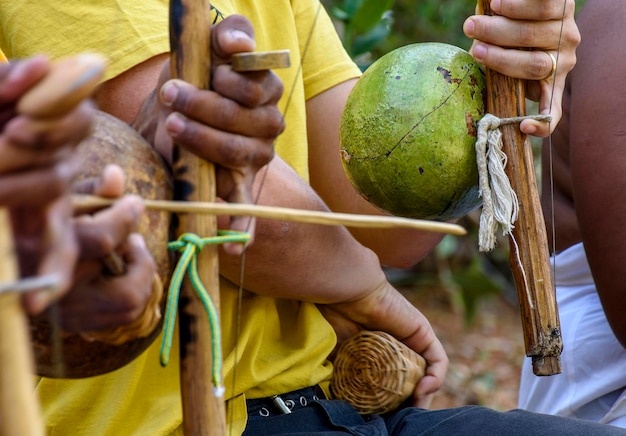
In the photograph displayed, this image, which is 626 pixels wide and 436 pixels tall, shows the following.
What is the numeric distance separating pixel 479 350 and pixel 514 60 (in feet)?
12.1

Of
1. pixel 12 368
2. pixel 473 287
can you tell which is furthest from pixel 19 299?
pixel 473 287

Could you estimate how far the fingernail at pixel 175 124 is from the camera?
1.14 meters

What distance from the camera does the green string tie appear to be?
3.63ft

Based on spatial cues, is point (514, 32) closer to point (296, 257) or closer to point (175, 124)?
point (296, 257)

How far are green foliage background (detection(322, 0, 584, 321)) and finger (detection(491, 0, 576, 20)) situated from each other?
93.0 inches

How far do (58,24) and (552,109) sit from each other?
2.91 feet

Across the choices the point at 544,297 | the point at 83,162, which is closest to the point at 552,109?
the point at 544,297

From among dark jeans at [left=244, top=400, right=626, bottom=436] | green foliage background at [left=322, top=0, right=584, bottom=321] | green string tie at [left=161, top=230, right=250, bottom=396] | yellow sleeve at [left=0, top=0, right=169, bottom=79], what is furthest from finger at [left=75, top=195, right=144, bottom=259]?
green foliage background at [left=322, top=0, right=584, bottom=321]

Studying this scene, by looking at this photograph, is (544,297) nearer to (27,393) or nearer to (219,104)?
(219,104)

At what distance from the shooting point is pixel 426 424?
1.69 metres

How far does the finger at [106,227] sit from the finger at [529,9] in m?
0.85

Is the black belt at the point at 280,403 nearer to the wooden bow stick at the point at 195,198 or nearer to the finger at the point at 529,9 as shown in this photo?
the wooden bow stick at the point at 195,198

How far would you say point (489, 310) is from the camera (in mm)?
5512

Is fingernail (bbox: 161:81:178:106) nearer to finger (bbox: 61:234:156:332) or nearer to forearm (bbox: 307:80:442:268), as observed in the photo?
finger (bbox: 61:234:156:332)
